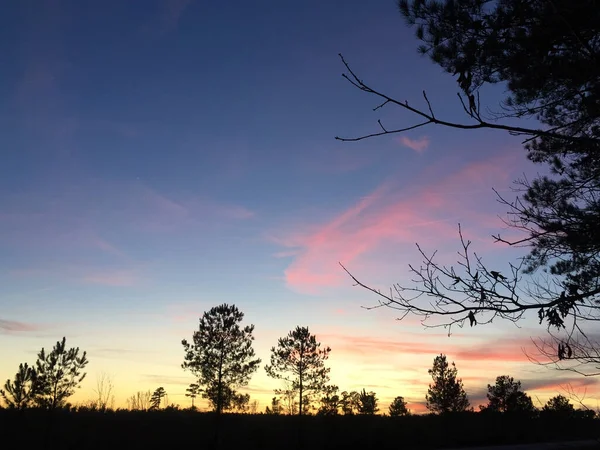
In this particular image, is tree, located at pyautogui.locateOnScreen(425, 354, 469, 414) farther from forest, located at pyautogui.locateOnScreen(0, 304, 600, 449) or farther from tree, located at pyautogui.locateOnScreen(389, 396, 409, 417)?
tree, located at pyautogui.locateOnScreen(389, 396, 409, 417)

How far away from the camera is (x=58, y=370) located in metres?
32.2

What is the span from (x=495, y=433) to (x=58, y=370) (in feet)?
130

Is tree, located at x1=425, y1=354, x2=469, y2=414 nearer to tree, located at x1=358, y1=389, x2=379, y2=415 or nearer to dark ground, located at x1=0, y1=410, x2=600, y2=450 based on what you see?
dark ground, located at x1=0, y1=410, x2=600, y2=450

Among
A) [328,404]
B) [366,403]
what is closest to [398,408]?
[366,403]

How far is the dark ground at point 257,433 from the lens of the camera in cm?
3612

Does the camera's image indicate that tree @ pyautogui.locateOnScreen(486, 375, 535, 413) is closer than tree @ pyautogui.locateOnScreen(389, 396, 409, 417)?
Yes

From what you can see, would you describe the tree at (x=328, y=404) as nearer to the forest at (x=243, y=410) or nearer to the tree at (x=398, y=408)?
the forest at (x=243, y=410)

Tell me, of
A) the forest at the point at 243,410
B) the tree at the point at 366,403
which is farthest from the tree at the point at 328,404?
the tree at the point at 366,403

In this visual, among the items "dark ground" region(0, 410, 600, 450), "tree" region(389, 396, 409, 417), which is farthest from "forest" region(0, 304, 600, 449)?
"tree" region(389, 396, 409, 417)

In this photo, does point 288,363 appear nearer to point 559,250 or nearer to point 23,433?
point 23,433

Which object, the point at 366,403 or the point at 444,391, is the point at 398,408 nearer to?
the point at 366,403

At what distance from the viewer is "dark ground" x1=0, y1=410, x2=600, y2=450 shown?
3612 centimetres

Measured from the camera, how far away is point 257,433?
3812 centimetres

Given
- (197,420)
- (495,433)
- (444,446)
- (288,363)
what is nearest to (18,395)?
(197,420)
